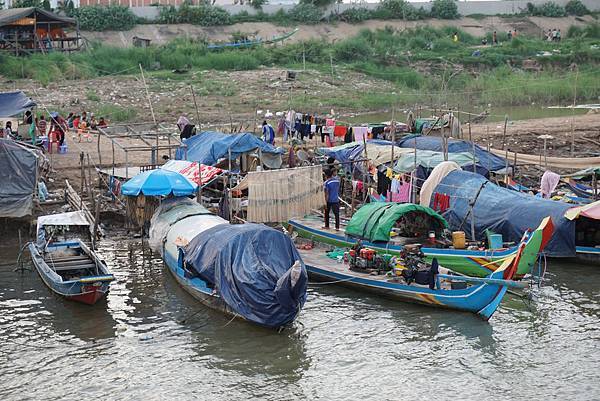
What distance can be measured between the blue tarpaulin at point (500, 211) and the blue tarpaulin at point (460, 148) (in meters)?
2.93

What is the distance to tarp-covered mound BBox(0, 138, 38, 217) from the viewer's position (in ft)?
66.2

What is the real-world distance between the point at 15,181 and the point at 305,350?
891 cm

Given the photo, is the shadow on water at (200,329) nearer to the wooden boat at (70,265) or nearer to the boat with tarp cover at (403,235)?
the wooden boat at (70,265)

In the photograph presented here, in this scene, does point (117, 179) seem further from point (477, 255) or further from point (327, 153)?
point (477, 255)

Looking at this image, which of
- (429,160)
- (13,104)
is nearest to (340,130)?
(429,160)

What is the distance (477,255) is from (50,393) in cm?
824

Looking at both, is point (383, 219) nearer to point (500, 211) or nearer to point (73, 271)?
point (500, 211)

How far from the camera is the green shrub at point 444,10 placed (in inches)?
2499

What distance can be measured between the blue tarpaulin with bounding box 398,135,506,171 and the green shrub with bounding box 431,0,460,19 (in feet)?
128

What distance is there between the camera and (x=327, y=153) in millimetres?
→ 25859

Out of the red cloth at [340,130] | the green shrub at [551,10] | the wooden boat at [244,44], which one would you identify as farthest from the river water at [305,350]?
the green shrub at [551,10]

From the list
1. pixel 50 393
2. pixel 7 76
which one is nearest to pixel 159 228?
pixel 50 393

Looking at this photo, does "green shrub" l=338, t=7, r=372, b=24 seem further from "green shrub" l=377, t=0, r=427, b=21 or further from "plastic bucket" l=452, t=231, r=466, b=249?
"plastic bucket" l=452, t=231, r=466, b=249

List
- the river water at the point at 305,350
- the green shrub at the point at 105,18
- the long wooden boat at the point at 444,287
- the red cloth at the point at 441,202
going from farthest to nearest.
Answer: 1. the green shrub at the point at 105,18
2. the red cloth at the point at 441,202
3. the long wooden boat at the point at 444,287
4. the river water at the point at 305,350
